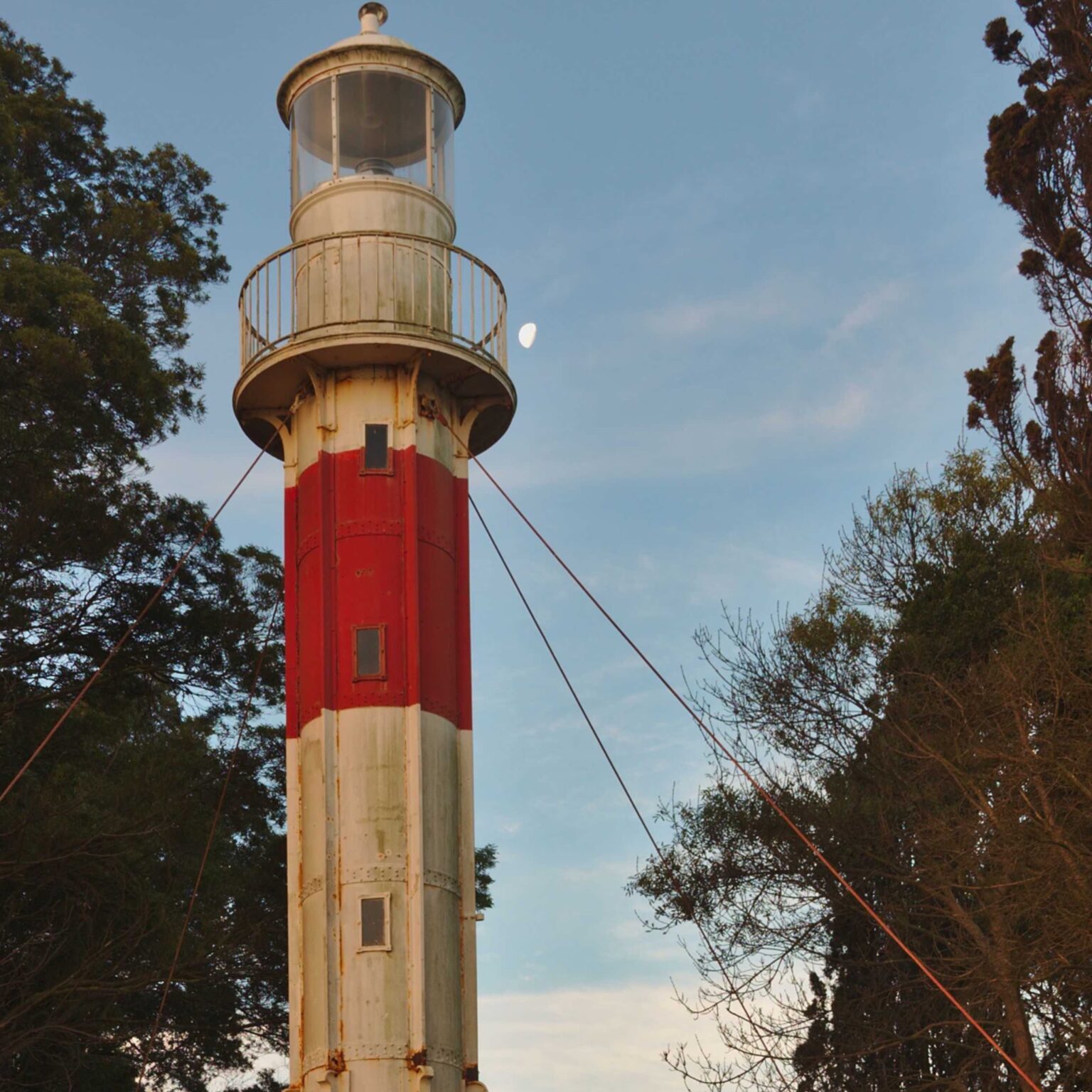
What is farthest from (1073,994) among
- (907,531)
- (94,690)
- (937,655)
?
(94,690)

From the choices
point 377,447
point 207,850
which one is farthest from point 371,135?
point 207,850

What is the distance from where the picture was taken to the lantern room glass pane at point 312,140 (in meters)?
20.8

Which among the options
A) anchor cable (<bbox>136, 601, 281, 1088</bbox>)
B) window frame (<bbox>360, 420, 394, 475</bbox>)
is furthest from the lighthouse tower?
anchor cable (<bbox>136, 601, 281, 1088</bbox>)

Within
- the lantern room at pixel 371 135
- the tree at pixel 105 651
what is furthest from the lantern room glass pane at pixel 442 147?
the tree at pixel 105 651

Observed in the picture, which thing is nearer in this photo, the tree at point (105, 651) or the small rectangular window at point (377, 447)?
the small rectangular window at point (377, 447)

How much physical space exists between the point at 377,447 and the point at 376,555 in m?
1.22

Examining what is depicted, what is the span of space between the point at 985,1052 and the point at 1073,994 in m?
1.57

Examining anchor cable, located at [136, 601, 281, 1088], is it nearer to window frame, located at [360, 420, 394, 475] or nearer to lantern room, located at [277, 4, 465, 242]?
window frame, located at [360, 420, 394, 475]

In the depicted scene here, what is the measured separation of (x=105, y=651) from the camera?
24.8 meters

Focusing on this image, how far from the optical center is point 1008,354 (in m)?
25.7

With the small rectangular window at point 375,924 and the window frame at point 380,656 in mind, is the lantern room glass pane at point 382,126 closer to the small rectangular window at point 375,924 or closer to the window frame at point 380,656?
the window frame at point 380,656

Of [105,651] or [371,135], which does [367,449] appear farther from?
[105,651]

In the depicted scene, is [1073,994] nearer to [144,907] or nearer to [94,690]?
[144,907]

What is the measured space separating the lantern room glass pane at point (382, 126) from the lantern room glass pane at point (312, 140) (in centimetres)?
15
